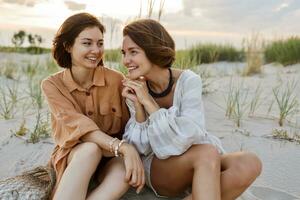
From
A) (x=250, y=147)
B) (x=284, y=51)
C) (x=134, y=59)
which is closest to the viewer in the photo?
(x=134, y=59)

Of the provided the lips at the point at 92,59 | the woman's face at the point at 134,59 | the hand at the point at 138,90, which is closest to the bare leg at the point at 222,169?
the hand at the point at 138,90

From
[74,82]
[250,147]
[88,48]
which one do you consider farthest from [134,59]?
[250,147]

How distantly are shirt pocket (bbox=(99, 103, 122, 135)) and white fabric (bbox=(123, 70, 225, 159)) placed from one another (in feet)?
0.38

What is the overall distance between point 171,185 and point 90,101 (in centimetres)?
59

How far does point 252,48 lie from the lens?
284 inches

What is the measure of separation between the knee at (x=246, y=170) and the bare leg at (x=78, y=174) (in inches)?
25.9

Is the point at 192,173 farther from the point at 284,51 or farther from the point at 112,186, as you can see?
the point at 284,51

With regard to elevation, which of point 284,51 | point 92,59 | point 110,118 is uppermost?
point 92,59

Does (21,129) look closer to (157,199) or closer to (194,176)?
(157,199)

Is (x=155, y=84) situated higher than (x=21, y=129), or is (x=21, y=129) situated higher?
(x=155, y=84)

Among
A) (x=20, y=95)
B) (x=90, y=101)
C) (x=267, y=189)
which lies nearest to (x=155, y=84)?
(x=90, y=101)

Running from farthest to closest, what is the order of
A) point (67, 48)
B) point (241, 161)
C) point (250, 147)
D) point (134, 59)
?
point (250, 147), point (67, 48), point (134, 59), point (241, 161)

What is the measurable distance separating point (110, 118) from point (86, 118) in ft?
0.73

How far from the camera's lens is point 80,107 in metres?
2.63
